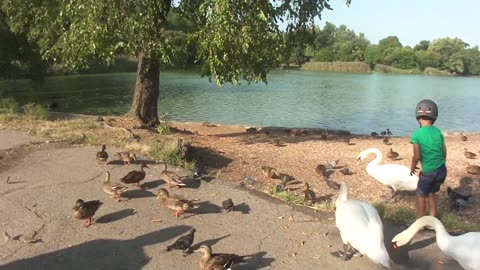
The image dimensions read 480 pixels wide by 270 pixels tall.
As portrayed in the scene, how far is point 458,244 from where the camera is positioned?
5.22 meters

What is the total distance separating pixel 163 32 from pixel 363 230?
8668 mm

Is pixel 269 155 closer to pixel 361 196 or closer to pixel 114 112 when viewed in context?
pixel 361 196

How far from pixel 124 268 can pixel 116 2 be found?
8.04 m

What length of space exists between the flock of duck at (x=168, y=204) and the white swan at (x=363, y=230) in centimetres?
131

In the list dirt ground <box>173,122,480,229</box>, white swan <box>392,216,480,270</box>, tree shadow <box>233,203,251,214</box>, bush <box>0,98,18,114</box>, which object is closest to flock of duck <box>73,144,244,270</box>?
tree shadow <box>233,203,251,214</box>

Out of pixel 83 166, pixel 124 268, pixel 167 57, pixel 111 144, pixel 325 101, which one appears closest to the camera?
pixel 124 268

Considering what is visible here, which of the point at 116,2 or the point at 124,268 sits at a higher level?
the point at 116,2

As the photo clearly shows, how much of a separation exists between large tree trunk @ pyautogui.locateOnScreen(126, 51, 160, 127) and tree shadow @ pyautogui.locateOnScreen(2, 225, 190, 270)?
8.67 m

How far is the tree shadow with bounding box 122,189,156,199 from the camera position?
24.6ft

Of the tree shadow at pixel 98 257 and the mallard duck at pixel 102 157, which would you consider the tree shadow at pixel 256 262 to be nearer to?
the tree shadow at pixel 98 257

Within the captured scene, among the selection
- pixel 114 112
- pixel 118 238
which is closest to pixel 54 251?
pixel 118 238

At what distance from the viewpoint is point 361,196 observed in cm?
948

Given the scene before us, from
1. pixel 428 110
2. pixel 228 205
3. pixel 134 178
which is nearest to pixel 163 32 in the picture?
pixel 134 178

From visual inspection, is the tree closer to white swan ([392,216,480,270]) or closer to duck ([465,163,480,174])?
duck ([465,163,480,174])
